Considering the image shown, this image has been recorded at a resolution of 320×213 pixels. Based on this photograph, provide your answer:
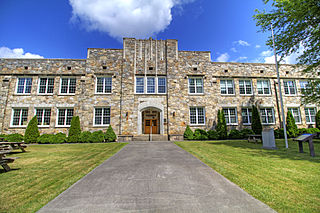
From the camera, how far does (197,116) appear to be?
16.9 metres

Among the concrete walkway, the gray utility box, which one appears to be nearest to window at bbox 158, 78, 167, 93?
the gray utility box

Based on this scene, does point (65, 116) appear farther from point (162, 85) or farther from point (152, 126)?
point (162, 85)

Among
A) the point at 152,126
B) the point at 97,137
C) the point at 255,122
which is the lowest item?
the point at 97,137

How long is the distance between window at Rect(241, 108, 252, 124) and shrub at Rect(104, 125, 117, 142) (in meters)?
14.8

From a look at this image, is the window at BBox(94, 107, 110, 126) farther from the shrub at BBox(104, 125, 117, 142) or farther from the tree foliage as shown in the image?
the tree foliage

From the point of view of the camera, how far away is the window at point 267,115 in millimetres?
17797

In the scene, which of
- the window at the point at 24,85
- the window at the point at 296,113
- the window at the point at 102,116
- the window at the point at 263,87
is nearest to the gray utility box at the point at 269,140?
the window at the point at 263,87

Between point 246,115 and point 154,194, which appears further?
point 246,115

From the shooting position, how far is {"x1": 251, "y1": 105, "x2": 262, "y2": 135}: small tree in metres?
16.0

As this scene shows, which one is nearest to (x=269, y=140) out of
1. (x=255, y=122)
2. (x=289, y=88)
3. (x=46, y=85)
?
(x=255, y=122)

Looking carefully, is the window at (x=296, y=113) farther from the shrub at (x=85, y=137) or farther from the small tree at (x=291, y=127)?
the shrub at (x=85, y=137)

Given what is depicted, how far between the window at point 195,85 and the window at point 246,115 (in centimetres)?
571

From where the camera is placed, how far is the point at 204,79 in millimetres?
17516

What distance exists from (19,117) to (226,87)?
77.0 ft
